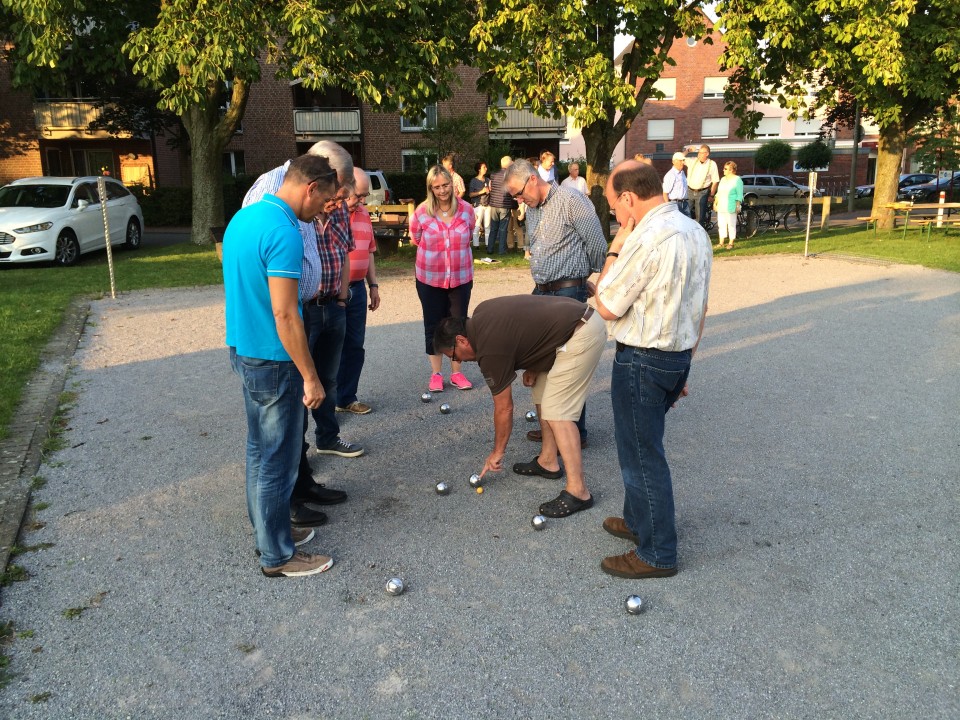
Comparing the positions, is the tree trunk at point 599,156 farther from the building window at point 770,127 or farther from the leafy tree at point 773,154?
the building window at point 770,127

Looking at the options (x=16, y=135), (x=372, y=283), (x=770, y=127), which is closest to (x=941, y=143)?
(x=372, y=283)

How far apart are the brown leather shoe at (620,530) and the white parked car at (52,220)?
14409mm

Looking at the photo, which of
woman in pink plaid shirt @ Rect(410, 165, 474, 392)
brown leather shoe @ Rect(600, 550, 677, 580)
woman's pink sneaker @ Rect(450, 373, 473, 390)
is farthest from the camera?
woman's pink sneaker @ Rect(450, 373, 473, 390)

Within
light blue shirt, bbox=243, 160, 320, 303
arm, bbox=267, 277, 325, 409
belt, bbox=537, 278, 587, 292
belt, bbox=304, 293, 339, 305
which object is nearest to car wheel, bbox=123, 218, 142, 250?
belt, bbox=304, 293, 339, 305

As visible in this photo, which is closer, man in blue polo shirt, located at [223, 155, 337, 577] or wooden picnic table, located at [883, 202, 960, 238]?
man in blue polo shirt, located at [223, 155, 337, 577]

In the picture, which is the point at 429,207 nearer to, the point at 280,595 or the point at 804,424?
the point at 804,424

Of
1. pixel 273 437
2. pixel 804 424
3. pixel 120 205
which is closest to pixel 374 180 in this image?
pixel 120 205

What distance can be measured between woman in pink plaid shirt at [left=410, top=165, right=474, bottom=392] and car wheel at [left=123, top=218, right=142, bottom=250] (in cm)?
1476

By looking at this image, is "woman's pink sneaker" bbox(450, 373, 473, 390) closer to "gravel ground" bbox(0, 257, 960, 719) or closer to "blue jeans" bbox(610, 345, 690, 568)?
"gravel ground" bbox(0, 257, 960, 719)

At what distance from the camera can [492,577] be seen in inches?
153

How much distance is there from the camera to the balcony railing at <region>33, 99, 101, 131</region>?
32.0 m

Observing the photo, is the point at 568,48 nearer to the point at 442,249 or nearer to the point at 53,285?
the point at 442,249

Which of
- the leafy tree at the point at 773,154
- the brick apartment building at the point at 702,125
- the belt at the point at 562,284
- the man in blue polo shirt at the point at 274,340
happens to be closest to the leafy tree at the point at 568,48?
the belt at the point at 562,284

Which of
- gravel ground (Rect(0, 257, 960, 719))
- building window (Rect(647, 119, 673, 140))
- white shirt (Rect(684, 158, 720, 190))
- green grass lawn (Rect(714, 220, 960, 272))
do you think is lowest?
gravel ground (Rect(0, 257, 960, 719))
